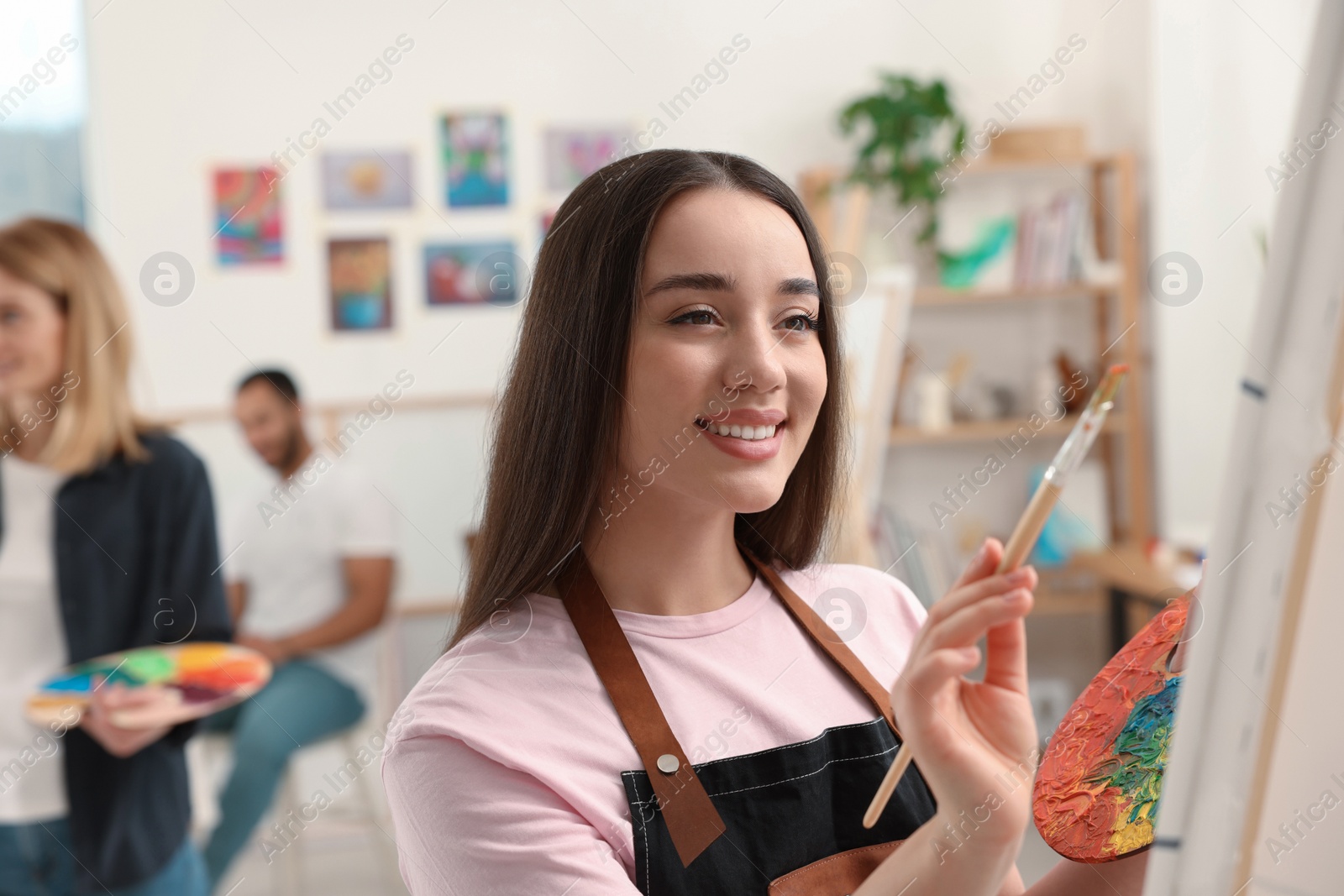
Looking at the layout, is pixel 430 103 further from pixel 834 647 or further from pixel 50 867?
pixel 834 647

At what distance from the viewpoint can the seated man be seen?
→ 320 centimetres

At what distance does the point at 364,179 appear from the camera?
4.53 m

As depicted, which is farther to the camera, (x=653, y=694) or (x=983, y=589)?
(x=653, y=694)

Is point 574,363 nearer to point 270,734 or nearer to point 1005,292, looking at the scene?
point 270,734

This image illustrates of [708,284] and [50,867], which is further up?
[708,284]

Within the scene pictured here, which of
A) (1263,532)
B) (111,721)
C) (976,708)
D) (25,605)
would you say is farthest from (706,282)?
(25,605)

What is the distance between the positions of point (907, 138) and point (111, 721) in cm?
335

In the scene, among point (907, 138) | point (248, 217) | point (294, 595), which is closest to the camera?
point (294, 595)

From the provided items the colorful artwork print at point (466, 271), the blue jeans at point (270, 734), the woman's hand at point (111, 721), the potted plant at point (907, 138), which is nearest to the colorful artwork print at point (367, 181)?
the colorful artwork print at point (466, 271)

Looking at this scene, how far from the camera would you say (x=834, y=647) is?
1126mm

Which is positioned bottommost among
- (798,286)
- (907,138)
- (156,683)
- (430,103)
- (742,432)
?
(156,683)

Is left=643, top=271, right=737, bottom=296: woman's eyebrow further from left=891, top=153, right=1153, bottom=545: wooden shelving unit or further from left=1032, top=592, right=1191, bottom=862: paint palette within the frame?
left=891, top=153, right=1153, bottom=545: wooden shelving unit

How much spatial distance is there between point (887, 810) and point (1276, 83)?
336 cm

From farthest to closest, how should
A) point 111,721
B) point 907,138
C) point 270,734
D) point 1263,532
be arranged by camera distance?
point 907,138
point 270,734
point 111,721
point 1263,532
